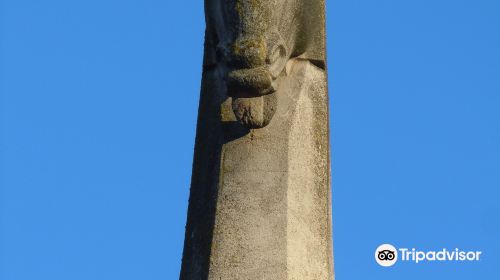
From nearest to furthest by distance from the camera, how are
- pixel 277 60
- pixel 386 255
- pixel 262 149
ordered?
pixel 277 60 → pixel 262 149 → pixel 386 255

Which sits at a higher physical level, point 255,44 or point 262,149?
point 255,44

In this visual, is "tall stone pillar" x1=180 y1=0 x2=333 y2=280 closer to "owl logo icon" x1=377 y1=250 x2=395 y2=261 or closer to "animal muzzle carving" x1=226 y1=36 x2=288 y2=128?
"animal muzzle carving" x1=226 y1=36 x2=288 y2=128

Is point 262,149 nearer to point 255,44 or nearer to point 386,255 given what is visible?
point 255,44

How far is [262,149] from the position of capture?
10336 millimetres

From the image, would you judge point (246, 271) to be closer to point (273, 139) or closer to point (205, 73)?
point (273, 139)

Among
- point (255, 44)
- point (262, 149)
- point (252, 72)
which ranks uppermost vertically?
point (255, 44)

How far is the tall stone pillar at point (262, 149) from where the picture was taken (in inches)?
382

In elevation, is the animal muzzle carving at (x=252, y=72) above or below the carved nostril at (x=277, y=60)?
below

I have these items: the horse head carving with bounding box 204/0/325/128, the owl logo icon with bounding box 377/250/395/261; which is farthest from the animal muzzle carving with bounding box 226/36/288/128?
the owl logo icon with bounding box 377/250/395/261

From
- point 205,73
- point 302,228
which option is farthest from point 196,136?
point 302,228

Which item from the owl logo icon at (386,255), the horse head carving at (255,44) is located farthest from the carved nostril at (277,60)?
the owl logo icon at (386,255)

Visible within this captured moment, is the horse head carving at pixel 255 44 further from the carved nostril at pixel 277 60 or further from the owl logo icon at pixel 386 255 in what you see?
the owl logo icon at pixel 386 255

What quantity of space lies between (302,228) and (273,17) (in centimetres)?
159

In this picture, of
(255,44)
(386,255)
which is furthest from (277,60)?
(386,255)
